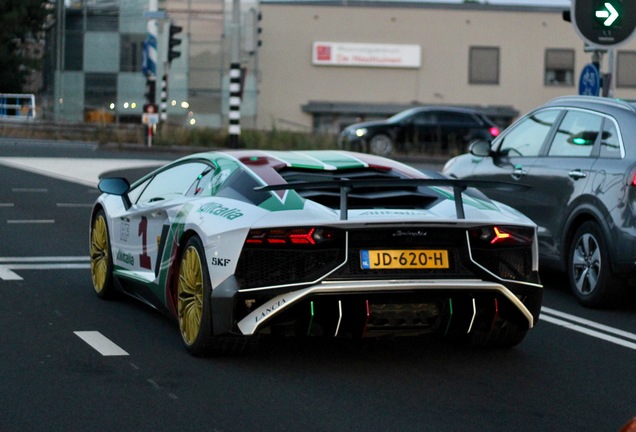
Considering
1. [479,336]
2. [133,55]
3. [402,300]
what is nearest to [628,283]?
[479,336]

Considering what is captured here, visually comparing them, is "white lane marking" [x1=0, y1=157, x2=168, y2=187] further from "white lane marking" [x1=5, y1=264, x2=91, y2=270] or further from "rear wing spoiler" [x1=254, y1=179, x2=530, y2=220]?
"rear wing spoiler" [x1=254, y1=179, x2=530, y2=220]

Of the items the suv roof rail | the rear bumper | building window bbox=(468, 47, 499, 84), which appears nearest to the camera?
the rear bumper

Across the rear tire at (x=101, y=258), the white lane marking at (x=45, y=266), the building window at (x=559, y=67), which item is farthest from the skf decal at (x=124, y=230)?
the building window at (x=559, y=67)

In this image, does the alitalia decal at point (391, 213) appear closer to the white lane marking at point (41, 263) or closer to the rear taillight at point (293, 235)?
the rear taillight at point (293, 235)

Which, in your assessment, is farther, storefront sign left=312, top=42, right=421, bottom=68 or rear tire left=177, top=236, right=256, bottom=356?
storefront sign left=312, top=42, right=421, bottom=68

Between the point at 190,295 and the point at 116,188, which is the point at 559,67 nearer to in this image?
the point at 116,188

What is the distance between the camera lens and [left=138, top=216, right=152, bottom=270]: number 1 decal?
873cm

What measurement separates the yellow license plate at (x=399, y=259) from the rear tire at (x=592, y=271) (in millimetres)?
3253

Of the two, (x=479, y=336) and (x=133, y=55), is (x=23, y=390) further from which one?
(x=133, y=55)

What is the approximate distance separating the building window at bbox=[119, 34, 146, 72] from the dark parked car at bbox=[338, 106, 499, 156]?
79.3ft

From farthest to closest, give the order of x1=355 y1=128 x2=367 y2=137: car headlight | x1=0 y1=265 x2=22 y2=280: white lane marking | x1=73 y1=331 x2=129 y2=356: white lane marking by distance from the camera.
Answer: x1=355 y1=128 x2=367 y2=137: car headlight → x1=0 y1=265 x2=22 y2=280: white lane marking → x1=73 y1=331 x2=129 y2=356: white lane marking

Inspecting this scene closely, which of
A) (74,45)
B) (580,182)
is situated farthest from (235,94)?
(74,45)

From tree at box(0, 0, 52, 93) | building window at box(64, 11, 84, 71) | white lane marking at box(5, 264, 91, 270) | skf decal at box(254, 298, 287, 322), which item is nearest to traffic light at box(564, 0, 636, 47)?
white lane marking at box(5, 264, 91, 270)

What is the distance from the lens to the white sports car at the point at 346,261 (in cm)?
701
